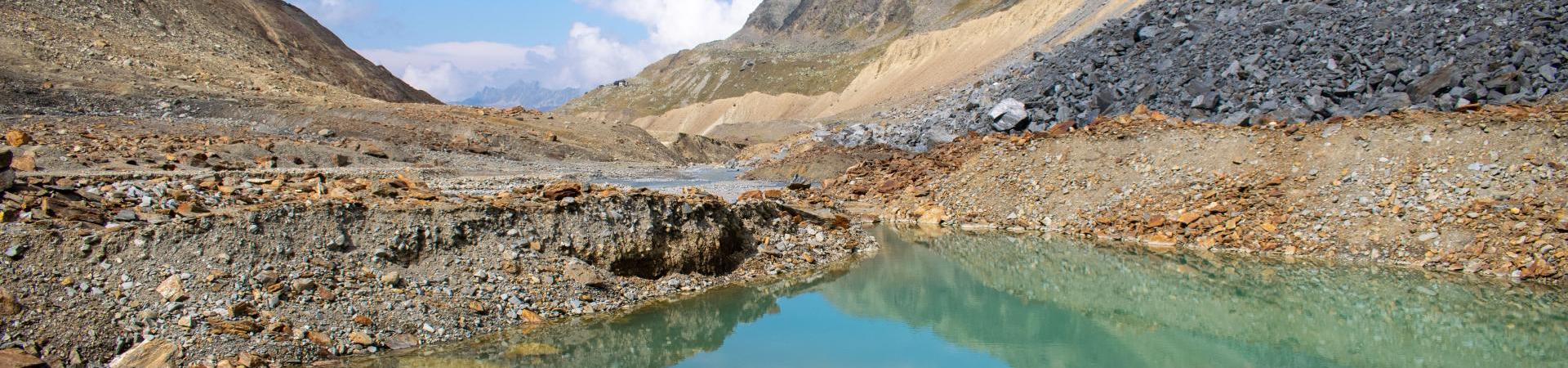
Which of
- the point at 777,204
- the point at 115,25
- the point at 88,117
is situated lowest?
the point at 777,204

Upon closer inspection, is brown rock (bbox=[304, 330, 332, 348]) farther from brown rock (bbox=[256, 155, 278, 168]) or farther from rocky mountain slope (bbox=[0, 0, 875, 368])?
brown rock (bbox=[256, 155, 278, 168])

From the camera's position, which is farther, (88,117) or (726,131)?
(726,131)

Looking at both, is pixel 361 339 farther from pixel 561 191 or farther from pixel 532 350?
pixel 561 191

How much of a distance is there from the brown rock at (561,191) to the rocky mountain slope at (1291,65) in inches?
592

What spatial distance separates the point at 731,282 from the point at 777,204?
11.9 feet

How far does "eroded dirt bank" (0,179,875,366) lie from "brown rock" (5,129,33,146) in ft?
42.8

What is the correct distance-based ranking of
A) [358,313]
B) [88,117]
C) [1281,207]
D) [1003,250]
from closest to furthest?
[358,313] < [1281,207] < [1003,250] < [88,117]

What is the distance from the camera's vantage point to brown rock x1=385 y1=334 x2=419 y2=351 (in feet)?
32.7

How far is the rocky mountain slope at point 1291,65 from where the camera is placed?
776 inches

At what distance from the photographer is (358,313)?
33.3ft

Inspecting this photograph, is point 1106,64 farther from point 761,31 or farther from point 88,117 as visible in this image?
point 761,31

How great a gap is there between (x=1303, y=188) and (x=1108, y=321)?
7535 mm

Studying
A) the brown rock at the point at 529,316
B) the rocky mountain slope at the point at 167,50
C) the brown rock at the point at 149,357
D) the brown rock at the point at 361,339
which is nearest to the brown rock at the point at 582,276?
the brown rock at the point at 529,316

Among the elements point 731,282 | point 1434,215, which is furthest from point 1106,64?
point 731,282
